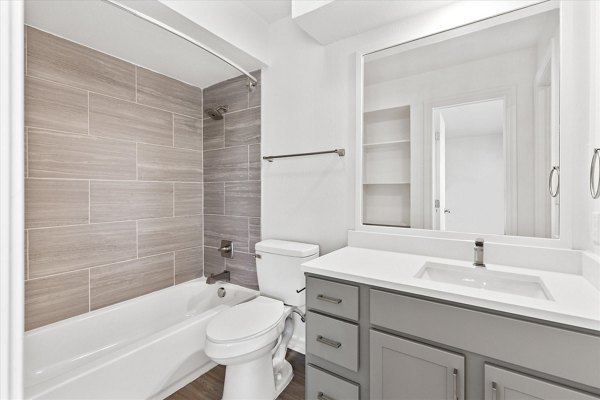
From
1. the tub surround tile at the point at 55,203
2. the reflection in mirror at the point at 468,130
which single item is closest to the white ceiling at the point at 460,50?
the reflection in mirror at the point at 468,130

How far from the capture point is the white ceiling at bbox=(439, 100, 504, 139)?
1.40 meters

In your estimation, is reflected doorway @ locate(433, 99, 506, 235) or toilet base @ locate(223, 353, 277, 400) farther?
toilet base @ locate(223, 353, 277, 400)

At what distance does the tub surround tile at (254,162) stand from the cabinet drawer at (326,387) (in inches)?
56.2

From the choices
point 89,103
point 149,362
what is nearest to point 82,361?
point 149,362

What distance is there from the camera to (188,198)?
8.42 feet

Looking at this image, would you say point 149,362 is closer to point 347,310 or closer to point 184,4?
point 347,310

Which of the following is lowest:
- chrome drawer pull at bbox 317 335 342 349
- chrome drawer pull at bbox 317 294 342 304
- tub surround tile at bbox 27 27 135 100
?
chrome drawer pull at bbox 317 335 342 349

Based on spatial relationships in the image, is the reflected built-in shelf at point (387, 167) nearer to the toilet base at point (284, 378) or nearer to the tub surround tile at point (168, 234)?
the toilet base at point (284, 378)

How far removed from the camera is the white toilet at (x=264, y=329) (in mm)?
1447

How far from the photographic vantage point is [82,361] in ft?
5.91

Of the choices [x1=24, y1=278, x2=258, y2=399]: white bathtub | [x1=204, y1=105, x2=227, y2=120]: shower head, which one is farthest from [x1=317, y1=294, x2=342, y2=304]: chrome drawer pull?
[x1=204, y1=105, x2=227, y2=120]: shower head

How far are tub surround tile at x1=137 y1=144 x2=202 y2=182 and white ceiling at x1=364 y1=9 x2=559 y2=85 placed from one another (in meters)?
1.65

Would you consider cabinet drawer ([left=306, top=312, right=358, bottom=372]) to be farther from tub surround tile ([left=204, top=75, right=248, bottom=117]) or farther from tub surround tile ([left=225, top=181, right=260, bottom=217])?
tub surround tile ([left=204, top=75, right=248, bottom=117])

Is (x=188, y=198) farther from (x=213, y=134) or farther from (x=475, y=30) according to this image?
(x=475, y=30)
